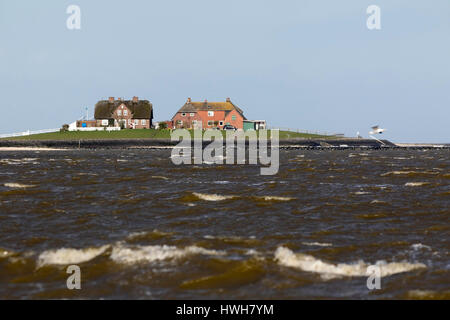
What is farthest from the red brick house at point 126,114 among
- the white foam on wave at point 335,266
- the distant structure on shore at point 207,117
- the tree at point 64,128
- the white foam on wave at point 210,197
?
the white foam on wave at point 335,266

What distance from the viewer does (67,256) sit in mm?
11328

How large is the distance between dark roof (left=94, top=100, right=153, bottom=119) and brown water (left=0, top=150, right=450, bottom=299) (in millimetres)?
110337

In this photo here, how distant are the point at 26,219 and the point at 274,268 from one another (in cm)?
882

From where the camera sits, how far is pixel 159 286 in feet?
30.5

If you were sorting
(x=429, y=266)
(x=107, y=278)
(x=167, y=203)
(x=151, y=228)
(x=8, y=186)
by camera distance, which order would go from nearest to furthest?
(x=107, y=278) → (x=429, y=266) → (x=151, y=228) → (x=167, y=203) → (x=8, y=186)

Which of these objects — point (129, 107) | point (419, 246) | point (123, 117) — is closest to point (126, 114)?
point (123, 117)

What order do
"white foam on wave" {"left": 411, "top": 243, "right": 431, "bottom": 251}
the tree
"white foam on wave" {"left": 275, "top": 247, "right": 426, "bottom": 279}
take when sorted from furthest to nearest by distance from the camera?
the tree
"white foam on wave" {"left": 411, "top": 243, "right": 431, "bottom": 251}
"white foam on wave" {"left": 275, "top": 247, "right": 426, "bottom": 279}

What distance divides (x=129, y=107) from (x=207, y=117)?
19803 mm

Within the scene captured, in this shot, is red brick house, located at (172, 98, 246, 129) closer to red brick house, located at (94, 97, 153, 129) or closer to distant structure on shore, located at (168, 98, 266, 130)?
distant structure on shore, located at (168, 98, 266, 130)

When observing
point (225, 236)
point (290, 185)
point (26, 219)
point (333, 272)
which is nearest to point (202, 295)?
point (333, 272)

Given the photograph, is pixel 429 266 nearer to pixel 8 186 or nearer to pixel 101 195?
pixel 101 195

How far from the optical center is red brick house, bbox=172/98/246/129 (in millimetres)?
131000

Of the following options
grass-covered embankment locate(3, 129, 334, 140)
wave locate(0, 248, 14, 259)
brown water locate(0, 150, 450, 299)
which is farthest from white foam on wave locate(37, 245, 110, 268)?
grass-covered embankment locate(3, 129, 334, 140)

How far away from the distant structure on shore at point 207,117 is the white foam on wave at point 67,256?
118 m
